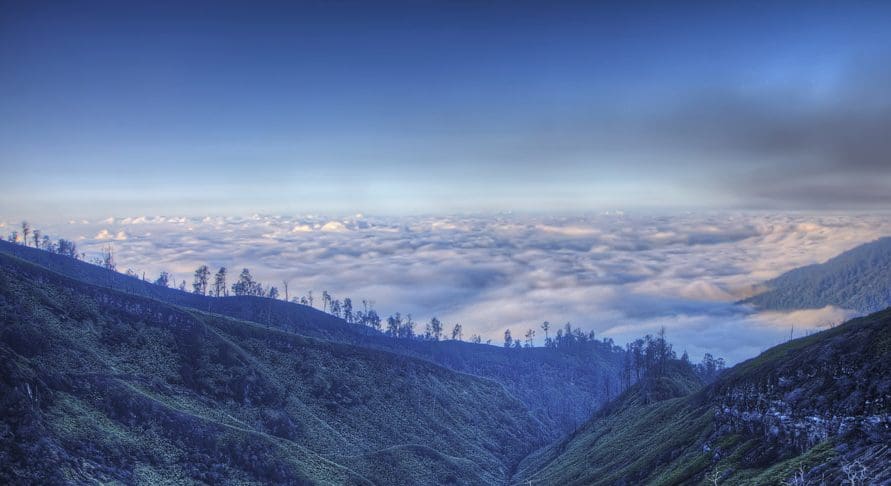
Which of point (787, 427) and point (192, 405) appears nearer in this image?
point (787, 427)

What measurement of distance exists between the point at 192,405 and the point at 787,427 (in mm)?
132315

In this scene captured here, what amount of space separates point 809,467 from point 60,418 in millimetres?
123103

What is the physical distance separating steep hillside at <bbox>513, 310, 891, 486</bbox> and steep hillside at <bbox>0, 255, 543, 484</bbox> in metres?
67.9

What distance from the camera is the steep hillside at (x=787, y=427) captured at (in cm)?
4962

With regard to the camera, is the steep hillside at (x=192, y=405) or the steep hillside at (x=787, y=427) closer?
the steep hillside at (x=787, y=427)

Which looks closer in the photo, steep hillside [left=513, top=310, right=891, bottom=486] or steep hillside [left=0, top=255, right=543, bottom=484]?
steep hillside [left=513, top=310, right=891, bottom=486]

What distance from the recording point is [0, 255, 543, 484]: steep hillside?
3447 inches

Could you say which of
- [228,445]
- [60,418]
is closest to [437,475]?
[228,445]

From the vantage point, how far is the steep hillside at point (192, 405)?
87.6 metres

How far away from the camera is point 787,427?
6309cm

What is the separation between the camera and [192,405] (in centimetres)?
12362

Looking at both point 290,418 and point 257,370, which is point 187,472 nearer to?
point 290,418

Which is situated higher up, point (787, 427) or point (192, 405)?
point (787, 427)

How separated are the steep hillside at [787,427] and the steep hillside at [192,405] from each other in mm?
67868
